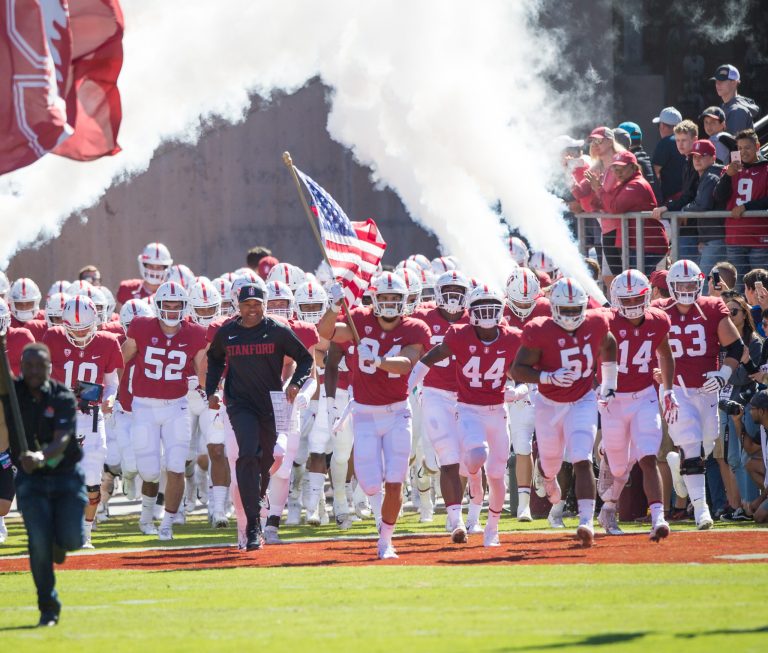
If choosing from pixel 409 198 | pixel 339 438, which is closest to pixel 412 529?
pixel 339 438

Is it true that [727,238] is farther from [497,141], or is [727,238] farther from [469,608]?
[469,608]

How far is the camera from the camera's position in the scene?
14.4 meters

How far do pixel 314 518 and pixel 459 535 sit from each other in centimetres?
296

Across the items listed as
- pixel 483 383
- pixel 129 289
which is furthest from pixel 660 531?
pixel 129 289

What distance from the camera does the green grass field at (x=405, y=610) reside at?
8391 millimetres

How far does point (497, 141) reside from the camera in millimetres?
18500

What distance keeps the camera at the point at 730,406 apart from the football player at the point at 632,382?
0.99 m

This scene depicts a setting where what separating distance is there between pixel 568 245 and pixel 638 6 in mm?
5839

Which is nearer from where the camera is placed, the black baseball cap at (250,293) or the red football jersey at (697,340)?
the black baseball cap at (250,293)

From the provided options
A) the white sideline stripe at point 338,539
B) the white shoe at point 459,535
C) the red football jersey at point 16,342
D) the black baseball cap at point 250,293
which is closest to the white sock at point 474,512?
the white sideline stripe at point 338,539

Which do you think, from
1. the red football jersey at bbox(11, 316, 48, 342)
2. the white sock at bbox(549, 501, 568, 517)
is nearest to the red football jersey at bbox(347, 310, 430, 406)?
the white sock at bbox(549, 501, 568, 517)

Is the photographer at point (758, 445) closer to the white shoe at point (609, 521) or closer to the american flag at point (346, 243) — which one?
the white shoe at point (609, 521)

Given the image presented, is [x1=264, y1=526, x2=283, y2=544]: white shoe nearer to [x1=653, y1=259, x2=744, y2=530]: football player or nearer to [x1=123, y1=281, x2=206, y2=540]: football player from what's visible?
[x1=123, y1=281, x2=206, y2=540]: football player

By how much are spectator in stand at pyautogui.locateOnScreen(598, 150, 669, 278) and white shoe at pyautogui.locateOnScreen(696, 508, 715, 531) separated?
4.24m
